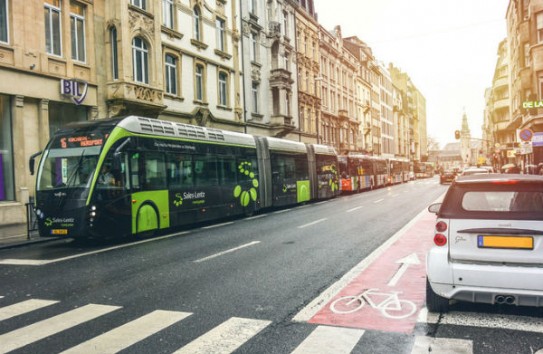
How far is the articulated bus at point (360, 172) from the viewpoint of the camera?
35562mm

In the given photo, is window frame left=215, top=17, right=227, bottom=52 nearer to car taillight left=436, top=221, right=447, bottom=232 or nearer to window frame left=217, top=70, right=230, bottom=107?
window frame left=217, top=70, right=230, bottom=107

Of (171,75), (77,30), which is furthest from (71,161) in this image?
(171,75)

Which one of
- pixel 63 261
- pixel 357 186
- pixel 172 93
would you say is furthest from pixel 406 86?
pixel 63 261

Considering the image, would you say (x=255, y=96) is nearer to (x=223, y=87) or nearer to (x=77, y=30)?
(x=223, y=87)

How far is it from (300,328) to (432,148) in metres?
163

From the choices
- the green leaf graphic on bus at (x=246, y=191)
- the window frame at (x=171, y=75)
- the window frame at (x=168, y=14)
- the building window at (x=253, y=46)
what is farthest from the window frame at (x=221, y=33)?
the green leaf graphic on bus at (x=246, y=191)

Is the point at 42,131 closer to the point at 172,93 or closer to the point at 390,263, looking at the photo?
the point at 172,93

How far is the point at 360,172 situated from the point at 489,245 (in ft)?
112

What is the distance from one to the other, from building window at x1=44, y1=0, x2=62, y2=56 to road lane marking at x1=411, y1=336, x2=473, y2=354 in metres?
18.7

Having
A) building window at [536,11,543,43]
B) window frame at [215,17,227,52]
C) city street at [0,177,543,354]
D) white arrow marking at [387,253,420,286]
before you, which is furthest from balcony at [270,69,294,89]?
white arrow marking at [387,253,420,286]

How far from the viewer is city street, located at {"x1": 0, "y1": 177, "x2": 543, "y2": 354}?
461cm

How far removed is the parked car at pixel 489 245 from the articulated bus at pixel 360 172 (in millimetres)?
29659

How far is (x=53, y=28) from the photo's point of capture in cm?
1916

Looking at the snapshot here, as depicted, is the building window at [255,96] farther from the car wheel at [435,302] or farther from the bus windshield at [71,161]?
the car wheel at [435,302]
